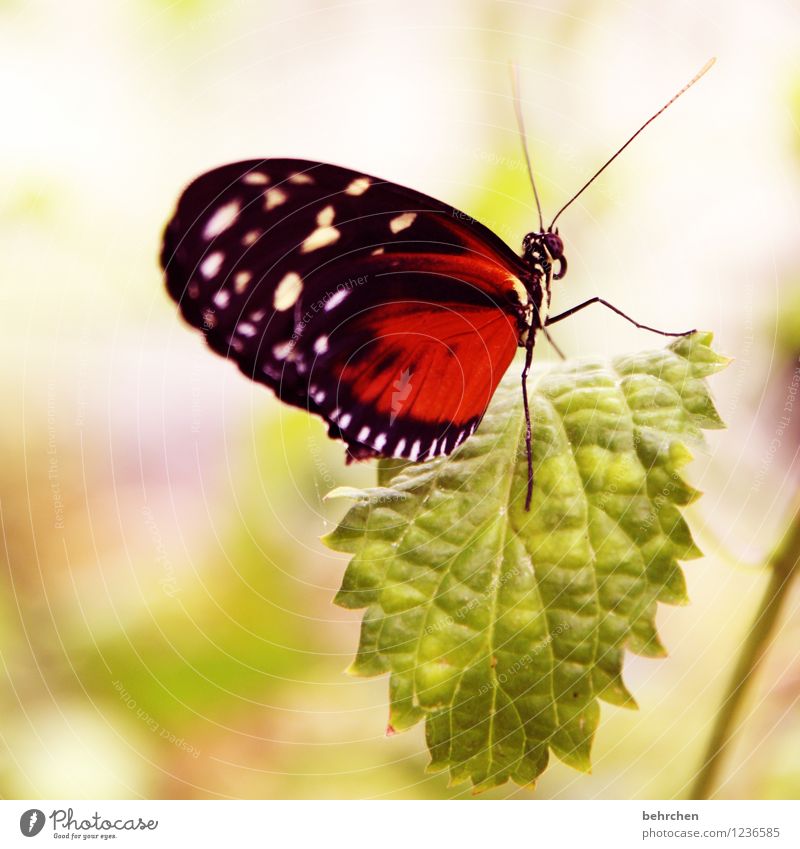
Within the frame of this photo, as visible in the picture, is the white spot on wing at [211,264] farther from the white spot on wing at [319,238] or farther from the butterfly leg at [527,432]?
the butterfly leg at [527,432]

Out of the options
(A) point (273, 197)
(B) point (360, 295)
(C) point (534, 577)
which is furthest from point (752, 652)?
(A) point (273, 197)

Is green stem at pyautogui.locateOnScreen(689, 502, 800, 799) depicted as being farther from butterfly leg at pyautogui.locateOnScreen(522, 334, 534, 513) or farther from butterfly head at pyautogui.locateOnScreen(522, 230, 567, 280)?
butterfly head at pyautogui.locateOnScreen(522, 230, 567, 280)

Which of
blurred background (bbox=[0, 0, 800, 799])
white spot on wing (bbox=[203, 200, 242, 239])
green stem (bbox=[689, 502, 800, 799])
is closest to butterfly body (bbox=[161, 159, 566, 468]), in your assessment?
white spot on wing (bbox=[203, 200, 242, 239])

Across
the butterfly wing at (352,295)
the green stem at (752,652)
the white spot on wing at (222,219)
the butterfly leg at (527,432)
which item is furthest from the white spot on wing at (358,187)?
the green stem at (752,652)

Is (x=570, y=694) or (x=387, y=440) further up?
(x=387, y=440)

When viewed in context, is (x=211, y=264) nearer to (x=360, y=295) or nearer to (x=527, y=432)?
(x=360, y=295)
